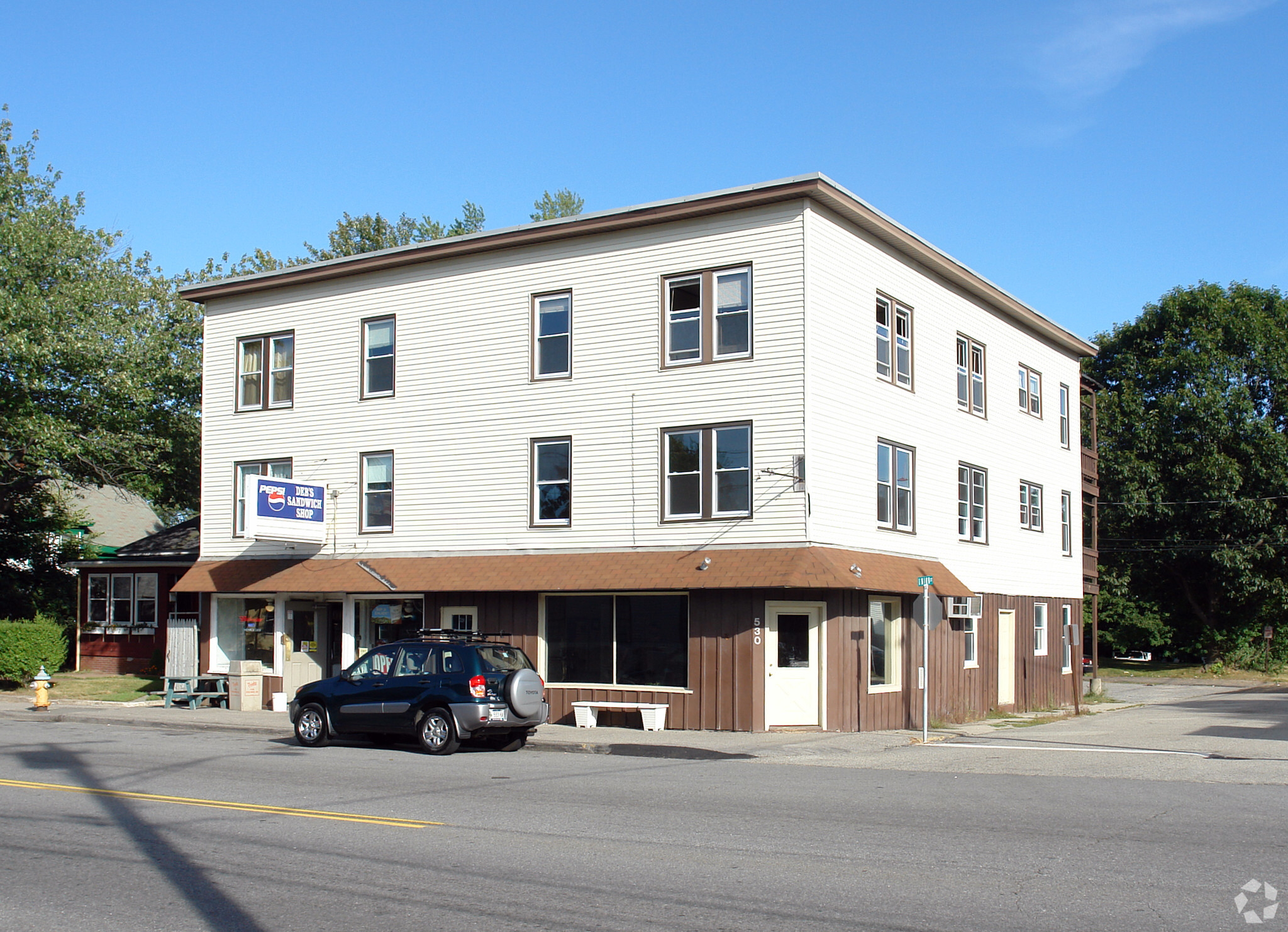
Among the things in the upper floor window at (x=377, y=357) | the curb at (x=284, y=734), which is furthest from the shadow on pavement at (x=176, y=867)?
the upper floor window at (x=377, y=357)

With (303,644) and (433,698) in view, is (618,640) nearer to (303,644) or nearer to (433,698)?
(433,698)

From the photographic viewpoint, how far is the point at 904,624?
25031 mm

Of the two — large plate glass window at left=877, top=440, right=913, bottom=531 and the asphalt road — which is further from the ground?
large plate glass window at left=877, top=440, right=913, bottom=531

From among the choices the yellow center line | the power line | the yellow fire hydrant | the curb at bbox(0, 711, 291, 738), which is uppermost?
the power line

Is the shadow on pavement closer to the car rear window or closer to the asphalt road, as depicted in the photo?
the asphalt road

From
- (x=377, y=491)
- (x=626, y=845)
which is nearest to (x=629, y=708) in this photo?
(x=377, y=491)

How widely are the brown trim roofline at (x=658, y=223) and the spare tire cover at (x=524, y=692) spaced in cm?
951

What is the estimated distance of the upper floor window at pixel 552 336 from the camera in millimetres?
24906

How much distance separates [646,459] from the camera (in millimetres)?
23609

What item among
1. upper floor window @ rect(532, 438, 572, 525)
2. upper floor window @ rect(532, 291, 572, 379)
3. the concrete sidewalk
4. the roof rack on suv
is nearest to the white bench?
the concrete sidewalk

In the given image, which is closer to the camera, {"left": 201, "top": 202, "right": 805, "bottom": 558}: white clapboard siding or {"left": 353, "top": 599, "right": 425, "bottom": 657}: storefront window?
{"left": 201, "top": 202, "right": 805, "bottom": 558}: white clapboard siding

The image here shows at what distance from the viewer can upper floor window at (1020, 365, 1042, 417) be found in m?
32.5

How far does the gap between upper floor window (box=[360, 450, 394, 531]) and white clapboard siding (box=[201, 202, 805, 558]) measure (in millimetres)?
203

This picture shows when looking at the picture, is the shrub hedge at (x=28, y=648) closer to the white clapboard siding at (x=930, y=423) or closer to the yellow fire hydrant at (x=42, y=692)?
the yellow fire hydrant at (x=42, y=692)
